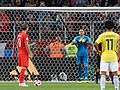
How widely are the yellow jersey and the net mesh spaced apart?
4.83 metres

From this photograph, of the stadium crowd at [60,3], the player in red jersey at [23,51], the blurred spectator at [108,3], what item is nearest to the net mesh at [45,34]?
the player in red jersey at [23,51]

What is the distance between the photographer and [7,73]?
18.2 m

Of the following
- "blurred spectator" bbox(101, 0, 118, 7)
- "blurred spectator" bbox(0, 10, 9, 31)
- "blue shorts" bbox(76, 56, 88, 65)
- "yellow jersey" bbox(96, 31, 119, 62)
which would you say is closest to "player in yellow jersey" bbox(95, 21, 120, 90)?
"yellow jersey" bbox(96, 31, 119, 62)

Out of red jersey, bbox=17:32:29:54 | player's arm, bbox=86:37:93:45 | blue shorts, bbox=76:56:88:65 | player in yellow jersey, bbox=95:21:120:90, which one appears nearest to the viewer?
player in yellow jersey, bbox=95:21:120:90

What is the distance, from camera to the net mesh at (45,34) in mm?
17922

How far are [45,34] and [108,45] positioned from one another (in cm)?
529

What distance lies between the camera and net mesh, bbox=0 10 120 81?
17922 mm

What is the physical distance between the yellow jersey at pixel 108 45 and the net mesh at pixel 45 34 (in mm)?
4834

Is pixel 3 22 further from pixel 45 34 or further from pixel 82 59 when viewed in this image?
pixel 82 59

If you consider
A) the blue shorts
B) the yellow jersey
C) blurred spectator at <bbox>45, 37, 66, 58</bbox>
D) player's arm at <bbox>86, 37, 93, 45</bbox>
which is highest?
the yellow jersey

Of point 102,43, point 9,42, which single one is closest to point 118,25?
point 9,42

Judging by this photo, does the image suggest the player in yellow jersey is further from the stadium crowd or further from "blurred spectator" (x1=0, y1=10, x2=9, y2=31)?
the stadium crowd

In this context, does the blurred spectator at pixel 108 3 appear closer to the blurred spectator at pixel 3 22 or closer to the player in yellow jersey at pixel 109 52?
the blurred spectator at pixel 3 22

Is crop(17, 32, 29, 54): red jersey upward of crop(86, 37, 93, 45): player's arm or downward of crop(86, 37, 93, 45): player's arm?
upward
